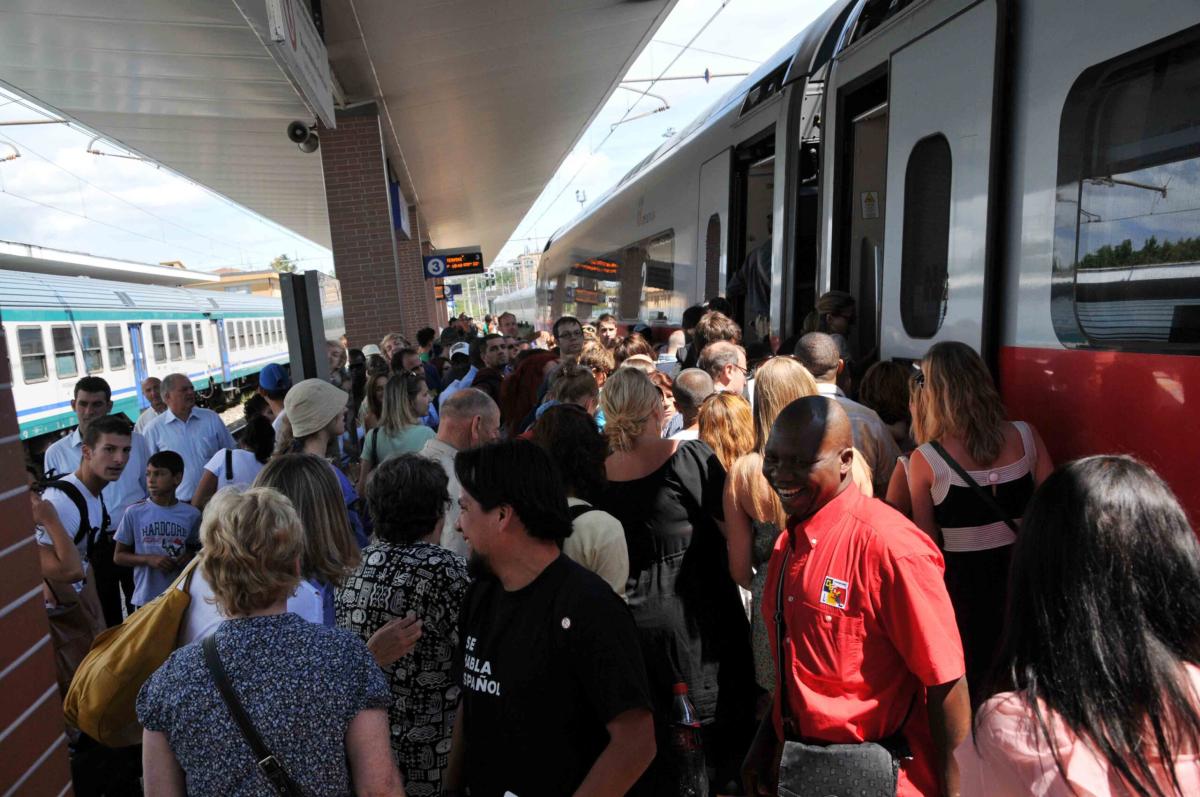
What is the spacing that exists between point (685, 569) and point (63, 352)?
59.5 ft

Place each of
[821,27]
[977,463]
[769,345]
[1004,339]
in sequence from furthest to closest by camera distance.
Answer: [769,345] < [821,27] < [1004,339] < [977,463]

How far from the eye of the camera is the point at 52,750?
209 centimetres

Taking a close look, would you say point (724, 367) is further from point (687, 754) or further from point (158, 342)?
point (158, 342)

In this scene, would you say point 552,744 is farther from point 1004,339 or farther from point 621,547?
point 1004,339

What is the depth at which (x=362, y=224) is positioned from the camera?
40.0ft

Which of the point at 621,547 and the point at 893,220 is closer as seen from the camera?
the point at 621,547

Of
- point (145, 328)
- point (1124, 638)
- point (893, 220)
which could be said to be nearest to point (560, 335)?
point (893, 220)

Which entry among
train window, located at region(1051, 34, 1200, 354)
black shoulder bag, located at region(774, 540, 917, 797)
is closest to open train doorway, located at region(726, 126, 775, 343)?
train window, located at region(1051, 34, 1200, 354)

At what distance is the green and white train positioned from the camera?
1591 cm

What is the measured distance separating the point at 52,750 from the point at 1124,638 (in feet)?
7.66

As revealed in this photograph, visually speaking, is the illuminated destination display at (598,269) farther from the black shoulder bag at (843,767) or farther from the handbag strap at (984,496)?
the black shoulder bag at (843,767)

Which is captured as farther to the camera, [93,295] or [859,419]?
[93,295]

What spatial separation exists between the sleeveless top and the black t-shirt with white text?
5.48 feet

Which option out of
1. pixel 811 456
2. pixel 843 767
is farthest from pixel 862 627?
pixel 811 456
